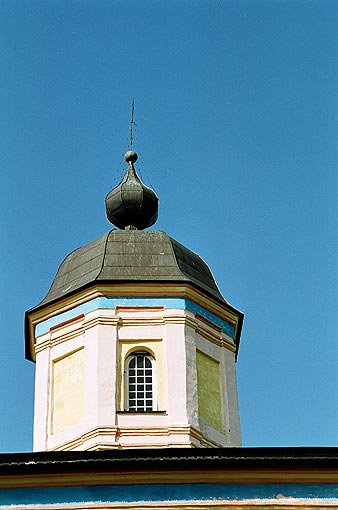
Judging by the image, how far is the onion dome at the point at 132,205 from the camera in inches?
857

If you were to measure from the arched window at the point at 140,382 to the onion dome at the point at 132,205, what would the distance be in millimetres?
3714

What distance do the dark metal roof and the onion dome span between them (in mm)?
7472

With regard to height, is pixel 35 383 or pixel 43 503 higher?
pixel 35 383

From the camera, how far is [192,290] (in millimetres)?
19312

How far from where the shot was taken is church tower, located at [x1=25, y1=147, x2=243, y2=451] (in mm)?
17969

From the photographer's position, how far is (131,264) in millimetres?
19812

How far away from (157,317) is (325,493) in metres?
4.99

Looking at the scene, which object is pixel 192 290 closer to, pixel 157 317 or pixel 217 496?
pixel 157 317

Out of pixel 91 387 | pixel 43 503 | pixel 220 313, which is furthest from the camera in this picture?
pixel 220 313

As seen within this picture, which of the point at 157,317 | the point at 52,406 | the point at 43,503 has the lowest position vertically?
the point at 43,503

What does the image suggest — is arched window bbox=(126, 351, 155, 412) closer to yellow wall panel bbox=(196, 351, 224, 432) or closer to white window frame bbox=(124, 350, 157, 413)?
white window frame bbox=(124, 350, 157, 413)

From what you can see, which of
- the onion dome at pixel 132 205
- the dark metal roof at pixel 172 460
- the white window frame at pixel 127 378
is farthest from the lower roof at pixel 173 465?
the onion dome at pixel 132 205

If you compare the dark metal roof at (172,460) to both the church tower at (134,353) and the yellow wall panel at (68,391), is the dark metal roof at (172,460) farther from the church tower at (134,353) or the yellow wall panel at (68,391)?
the yellow wall panel at (68,391)

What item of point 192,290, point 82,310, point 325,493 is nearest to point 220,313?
point 192,290
